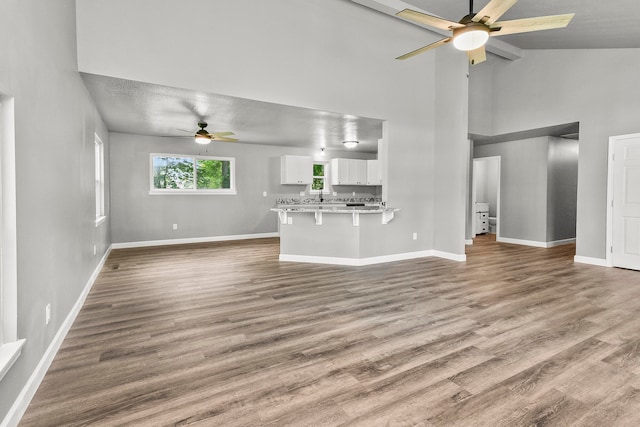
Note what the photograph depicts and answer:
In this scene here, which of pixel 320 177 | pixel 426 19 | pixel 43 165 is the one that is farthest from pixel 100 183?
pixel 320 177

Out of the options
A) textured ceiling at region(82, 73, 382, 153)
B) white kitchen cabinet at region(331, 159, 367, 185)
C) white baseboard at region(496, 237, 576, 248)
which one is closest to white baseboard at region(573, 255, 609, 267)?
white baseboard at region(496, 237, 576, 248)

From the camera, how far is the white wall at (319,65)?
3.57m

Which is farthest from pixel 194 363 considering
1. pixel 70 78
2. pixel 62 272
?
pixel 70 78

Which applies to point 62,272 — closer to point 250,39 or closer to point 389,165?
point 250,39

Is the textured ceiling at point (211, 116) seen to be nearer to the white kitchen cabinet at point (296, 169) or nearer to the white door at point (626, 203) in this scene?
the white kitchen cabinet at point (296, 169)

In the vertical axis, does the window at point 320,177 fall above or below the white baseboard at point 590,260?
above

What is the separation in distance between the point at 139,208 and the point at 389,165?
17.3 feet

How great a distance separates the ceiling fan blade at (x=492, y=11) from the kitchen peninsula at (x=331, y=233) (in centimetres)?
291

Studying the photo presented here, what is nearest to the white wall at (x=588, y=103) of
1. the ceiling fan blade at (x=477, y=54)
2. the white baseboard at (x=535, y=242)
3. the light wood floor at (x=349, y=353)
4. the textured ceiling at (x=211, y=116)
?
the light wood floor at (x=349, y=353)

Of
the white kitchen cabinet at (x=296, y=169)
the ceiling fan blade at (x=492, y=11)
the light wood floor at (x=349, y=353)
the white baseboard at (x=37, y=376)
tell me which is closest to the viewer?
the white baseboard at (x=37, y=376)

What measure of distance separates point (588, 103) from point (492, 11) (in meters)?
4.03

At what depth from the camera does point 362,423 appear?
162 cm

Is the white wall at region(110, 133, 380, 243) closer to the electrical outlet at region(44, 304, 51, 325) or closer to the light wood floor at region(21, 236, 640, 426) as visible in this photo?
the light wood floor at region(21, 236, 640, 426)

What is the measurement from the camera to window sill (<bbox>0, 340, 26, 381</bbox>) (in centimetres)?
144
